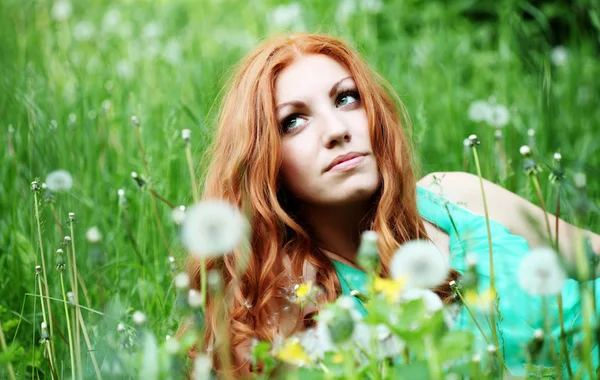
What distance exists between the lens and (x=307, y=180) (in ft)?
5.49

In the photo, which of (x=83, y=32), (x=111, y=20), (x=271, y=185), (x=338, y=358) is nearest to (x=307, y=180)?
(x=271, y=185)

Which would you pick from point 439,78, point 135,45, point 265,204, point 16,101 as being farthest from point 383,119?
point 135,45

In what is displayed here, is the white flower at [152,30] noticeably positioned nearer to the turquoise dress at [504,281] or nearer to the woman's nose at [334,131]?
the turquoise dress at [504,281]

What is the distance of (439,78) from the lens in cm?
340

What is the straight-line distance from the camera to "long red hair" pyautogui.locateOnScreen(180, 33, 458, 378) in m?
1.67

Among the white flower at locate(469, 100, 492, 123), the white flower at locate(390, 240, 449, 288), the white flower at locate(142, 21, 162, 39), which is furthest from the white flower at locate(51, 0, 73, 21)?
the white flower at locate(390, 240, 449, 288)

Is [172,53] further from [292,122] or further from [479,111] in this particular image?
[292,122]

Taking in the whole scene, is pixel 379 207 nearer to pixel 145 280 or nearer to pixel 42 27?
pixel 145 280

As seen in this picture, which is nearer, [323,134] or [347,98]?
[323,134]

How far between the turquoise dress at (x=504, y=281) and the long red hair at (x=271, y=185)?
10cm

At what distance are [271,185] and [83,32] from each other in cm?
263

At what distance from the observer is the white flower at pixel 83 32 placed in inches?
155

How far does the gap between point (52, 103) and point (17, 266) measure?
1059mm

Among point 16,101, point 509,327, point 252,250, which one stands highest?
point 16,101
